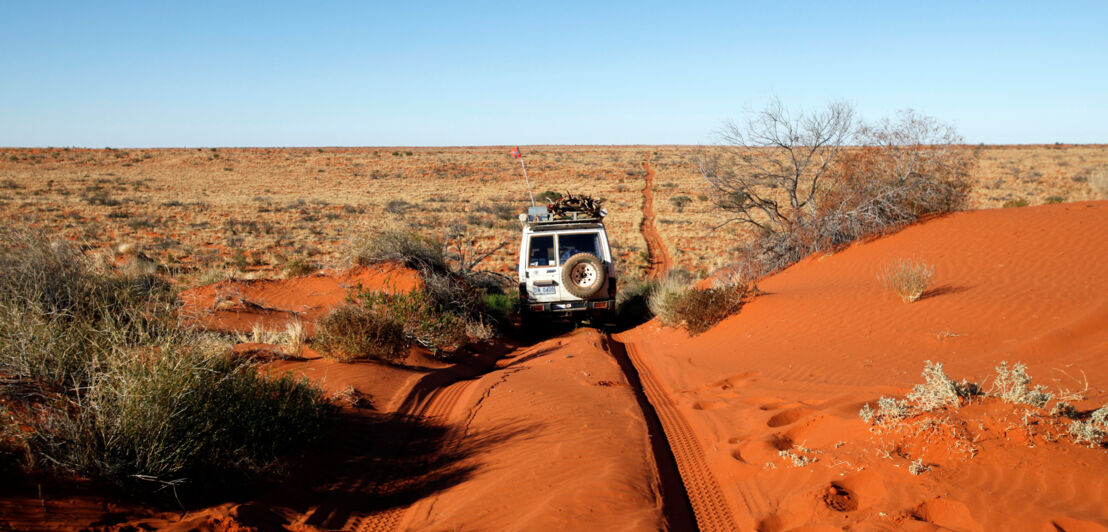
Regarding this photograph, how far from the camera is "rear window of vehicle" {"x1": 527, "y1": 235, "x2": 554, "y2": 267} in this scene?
11.7 m

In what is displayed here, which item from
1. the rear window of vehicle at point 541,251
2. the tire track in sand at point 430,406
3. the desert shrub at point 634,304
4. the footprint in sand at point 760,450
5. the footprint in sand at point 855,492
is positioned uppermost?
the rear window of vehicle at point 541,251

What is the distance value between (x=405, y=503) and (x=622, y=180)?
4569 centimetres

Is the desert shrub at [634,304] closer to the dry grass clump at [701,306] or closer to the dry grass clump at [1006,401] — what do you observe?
the dry grass clump at [701,306]

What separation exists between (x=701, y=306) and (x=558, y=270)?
8.44 feet

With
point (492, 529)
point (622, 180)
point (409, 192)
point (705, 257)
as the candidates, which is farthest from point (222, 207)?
point (492, 529)

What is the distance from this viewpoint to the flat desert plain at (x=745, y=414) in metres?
4.22

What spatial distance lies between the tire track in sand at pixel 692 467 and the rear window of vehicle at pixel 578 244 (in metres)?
3.78

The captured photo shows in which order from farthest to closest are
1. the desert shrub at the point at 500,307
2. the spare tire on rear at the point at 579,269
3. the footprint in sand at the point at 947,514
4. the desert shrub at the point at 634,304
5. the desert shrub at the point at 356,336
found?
the desert shrub at the point at 634,304, the desert shrub at the point at 500,307, the spare tire on rear at the point at 579,269, the desert shrub at the point at 356,336, the footprint in sand at the point at 947,514

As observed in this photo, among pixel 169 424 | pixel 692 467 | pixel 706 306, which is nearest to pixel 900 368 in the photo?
pixel 692 467

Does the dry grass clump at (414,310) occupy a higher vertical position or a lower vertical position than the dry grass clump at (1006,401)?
lower

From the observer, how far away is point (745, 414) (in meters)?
6.68

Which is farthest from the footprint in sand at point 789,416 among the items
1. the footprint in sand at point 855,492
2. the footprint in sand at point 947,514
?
the footprint in sand at point 947,514

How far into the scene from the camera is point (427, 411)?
23.4ft

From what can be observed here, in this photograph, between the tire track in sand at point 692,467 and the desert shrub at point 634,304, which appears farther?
the desert shrub at point 634,304
